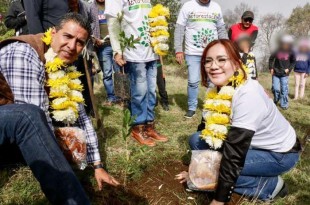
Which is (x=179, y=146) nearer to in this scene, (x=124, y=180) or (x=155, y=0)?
(x=124, y=180)

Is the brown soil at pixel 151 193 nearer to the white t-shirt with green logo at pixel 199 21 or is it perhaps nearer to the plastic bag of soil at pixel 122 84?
the plastic bag of soil at pixel 122 84

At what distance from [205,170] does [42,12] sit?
241 centimetres

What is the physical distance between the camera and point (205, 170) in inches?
91.6

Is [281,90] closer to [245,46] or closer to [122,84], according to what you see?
[245,46]

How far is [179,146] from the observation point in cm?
373

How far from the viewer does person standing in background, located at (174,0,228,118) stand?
4.82m

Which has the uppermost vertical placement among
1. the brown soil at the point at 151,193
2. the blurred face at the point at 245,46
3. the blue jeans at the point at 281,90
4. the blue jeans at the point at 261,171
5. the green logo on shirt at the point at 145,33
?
the green logo on shirt at the point at 145,33

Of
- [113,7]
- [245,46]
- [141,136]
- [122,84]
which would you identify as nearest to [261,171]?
[141,136]

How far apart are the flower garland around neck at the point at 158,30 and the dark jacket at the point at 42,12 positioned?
1.07 meters

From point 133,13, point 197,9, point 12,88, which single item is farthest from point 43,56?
point 197,9

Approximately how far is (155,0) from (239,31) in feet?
56.9

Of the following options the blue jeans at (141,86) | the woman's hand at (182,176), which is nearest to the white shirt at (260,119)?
the woman's hand at (182,176)

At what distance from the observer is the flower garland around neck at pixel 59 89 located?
7.62 ft

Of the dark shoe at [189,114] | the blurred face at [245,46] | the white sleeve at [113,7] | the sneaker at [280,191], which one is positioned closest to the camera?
the sneaker at [280,191]
